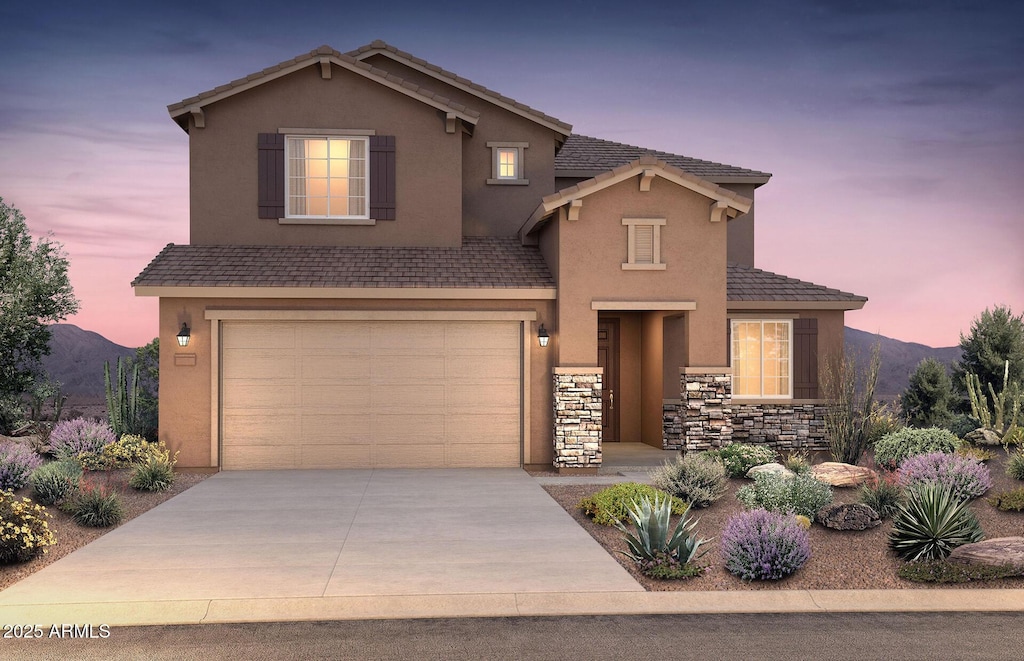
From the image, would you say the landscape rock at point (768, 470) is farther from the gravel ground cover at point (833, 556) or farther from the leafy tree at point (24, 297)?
the leafy tree at point (24, 297)

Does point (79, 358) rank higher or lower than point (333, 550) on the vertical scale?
higher

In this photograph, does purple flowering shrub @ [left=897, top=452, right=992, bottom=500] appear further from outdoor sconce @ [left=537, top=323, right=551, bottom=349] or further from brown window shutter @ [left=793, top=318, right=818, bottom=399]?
brown window shutter @ [left=793, top=318, right=818, bottom=399]

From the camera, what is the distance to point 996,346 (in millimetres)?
20141

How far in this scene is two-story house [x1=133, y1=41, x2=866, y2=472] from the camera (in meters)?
14.3

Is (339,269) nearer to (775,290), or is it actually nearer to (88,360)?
(775,290)

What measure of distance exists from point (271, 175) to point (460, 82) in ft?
15.9

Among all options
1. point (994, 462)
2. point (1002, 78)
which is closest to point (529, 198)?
point (994, 462)

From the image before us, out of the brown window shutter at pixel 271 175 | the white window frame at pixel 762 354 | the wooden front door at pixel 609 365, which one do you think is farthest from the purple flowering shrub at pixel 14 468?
the white window frame at pixel 762 354

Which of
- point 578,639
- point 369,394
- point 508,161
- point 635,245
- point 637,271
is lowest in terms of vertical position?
point 578,639

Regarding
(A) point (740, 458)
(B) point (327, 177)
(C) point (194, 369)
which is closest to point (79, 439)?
(C) point (194, 369)

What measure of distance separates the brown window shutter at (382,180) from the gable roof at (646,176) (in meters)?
3.33

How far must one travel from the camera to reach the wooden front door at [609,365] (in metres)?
18.1

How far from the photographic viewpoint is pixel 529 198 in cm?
1764

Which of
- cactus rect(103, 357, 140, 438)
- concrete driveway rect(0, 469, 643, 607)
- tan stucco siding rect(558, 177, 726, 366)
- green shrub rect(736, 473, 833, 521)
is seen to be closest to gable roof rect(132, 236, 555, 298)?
tan stucco siding rect(558, 177, 726, 366)
